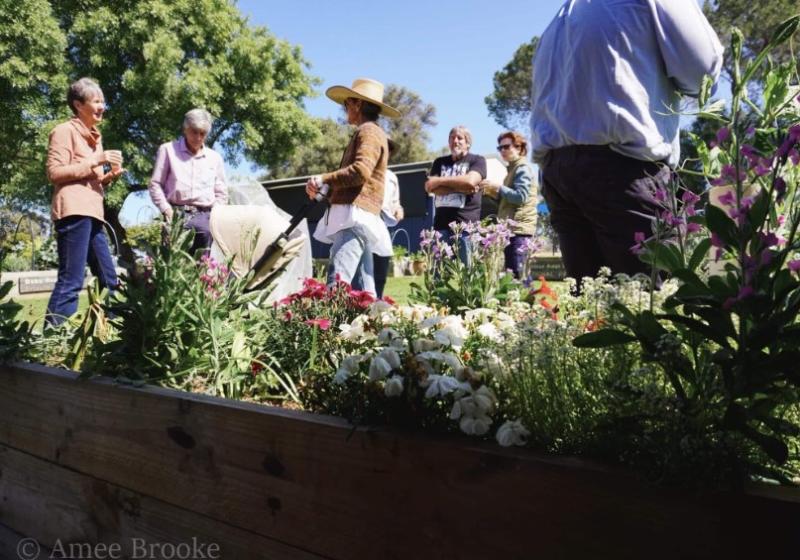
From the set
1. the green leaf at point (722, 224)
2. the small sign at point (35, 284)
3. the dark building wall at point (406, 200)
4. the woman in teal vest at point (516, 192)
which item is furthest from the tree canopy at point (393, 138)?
the green leaf at point (722, 224)

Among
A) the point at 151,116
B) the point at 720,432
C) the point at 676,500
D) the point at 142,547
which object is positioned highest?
the point at 151,116

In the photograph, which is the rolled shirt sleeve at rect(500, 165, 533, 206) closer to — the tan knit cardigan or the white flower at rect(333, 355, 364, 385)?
the tan knit cardigan

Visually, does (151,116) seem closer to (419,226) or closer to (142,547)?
(419,226)

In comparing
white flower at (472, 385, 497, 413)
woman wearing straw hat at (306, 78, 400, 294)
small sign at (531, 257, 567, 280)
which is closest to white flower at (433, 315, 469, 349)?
white flower at (472, 385, 497, 413)

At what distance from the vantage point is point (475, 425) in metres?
1.13

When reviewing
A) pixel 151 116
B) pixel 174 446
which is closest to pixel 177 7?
pixel 151 116

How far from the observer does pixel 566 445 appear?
108cm

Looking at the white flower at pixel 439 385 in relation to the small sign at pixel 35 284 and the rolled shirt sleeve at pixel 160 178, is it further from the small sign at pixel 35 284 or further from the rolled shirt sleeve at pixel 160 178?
the small sign at pixel 35 284

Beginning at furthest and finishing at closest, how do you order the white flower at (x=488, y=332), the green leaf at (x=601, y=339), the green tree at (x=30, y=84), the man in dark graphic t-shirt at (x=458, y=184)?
the green tree at (x=30, y=84) < the man in dark graphic t-shirt at (x=458, y=184) < the white flower at (x=488, y=332) < the green leaf at (x=601, y=339)

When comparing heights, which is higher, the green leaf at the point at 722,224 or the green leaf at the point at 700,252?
the green leaf at the point at 722,224

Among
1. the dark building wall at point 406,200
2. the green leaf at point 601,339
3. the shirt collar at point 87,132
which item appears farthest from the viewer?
the dark building wall at point 406,200

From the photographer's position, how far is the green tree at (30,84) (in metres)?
15.8

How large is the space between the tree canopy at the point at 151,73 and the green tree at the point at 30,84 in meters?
0.03

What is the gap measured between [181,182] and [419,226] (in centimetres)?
1850
